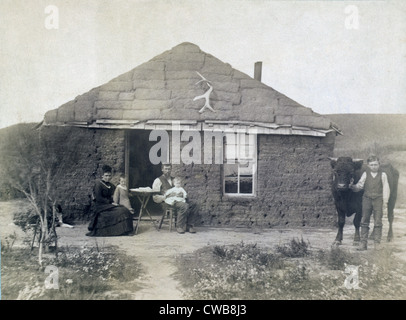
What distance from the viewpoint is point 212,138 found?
7.94 meters

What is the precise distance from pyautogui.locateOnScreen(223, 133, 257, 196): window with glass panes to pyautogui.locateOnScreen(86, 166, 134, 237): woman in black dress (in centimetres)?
242

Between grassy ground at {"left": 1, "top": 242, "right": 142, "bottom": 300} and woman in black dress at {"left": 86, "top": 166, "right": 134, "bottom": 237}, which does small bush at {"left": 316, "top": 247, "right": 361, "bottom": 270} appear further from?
woman in black dress at {"left": 86, "top": 166, "right": 134, "bottom": 237}

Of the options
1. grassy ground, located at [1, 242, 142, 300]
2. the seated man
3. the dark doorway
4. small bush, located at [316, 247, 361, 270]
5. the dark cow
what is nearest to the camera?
grassy ground, located at [1, 242, 142, 300]

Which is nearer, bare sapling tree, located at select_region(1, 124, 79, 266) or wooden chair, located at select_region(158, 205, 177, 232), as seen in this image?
bare sapling tree, located at select_region(1, 124, 79, 266)

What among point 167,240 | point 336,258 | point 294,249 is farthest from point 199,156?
point 336,258

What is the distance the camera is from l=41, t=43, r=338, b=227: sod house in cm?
779

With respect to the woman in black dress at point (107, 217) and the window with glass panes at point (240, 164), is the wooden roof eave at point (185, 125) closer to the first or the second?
the window with glass panes at point (240, 164)

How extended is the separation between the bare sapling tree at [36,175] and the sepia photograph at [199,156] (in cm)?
3

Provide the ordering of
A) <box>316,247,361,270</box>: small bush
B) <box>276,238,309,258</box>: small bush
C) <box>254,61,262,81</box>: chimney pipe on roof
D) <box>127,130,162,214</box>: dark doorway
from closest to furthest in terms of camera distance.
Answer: <box>316,247,361,270</box>: small bush, <box>276,238,309,258</box>: small bush, <box>254,61,262,81</box>: chimney pipe on roof, <box>127,130,162,214</box>: dark doorway

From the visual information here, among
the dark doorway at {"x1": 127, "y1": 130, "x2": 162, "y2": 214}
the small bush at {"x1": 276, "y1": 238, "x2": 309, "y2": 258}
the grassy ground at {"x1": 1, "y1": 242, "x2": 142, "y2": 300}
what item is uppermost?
the dark doorway at {"x1": 127, "y1": 130, "x2": 162, "y2": 214}

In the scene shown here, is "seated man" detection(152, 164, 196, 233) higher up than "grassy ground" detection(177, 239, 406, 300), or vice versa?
"seated man" detection(152, 164, 196, 233)

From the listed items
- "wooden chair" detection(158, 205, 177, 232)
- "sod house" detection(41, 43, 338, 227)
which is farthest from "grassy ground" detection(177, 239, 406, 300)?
"sod house" detection(41, 43, 338, 227)

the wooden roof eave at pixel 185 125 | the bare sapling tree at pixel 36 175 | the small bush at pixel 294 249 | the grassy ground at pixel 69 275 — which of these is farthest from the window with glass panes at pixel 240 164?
the bare sapling tree at pixel 36 175

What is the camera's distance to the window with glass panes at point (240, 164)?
8094 millimetres
